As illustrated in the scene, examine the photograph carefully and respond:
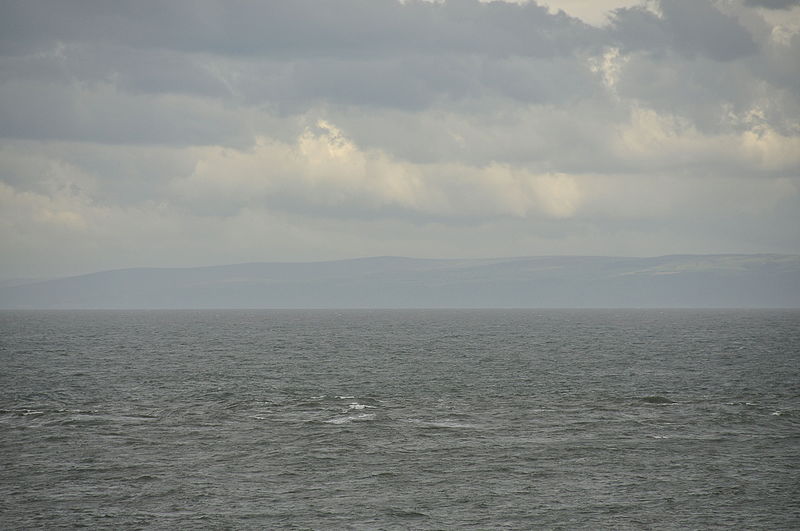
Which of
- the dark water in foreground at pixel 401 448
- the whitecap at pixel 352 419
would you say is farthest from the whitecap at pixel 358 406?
the whitecap at pixel 352 419

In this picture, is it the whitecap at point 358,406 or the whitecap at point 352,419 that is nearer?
the whitecap at point 352,419

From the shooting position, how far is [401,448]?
5291 cm

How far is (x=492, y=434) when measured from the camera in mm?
57219

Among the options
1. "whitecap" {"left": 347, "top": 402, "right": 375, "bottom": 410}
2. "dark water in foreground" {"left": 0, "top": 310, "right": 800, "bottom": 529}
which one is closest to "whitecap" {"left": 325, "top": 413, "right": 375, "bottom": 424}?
"dark water in foreground" {"left": 0, "top": 310, "right": 800, "bottom": 529}

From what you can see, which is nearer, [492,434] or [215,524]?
[215,524]

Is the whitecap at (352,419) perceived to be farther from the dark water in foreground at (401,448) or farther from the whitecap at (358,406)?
the whitecap at (358,406)

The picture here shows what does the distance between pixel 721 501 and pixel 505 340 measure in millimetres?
Answer: 122935

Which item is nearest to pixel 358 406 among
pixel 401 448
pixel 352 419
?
pixel 352 419

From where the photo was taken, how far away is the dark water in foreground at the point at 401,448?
4019 cm

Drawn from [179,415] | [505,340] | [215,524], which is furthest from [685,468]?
[505,340]

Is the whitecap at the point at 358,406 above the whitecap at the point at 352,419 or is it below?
above

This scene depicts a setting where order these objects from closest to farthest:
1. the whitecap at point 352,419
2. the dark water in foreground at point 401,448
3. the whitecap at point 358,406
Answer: the dark water in foreground at point 401,448
the whitecap at point 352,419
the whitecap at point 358,406

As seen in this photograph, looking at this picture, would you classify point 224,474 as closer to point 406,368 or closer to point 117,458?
point 117,458

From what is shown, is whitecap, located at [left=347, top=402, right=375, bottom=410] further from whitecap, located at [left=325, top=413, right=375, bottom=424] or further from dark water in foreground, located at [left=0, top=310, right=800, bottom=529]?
whitecap, located at [left=325, top=413, right=375, bottom=424]
